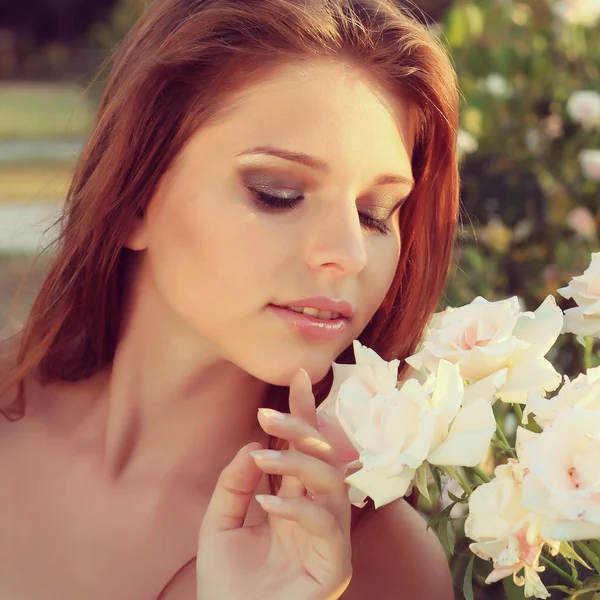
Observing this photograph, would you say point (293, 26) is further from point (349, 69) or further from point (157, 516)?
point (157, 516)

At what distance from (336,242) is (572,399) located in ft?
1.81

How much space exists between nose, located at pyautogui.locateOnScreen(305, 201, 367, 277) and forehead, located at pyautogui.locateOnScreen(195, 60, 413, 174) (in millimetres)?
89

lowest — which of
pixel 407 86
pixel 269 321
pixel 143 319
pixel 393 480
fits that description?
pixel 143 319

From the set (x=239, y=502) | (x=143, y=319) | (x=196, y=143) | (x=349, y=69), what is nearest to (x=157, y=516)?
(x=143, y=319)

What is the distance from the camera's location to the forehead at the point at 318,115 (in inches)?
65.4

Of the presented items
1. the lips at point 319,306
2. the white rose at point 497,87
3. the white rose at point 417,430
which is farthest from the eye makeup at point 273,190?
the white rose at point 497,87

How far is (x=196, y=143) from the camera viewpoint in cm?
176

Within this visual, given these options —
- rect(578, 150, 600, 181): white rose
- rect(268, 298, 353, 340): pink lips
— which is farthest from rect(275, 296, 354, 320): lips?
rect(578, 150, 600, 181): white rose

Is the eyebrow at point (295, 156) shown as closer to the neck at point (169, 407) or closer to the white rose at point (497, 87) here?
the neck at point (169, 407)

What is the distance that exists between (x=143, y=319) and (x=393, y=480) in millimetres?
977

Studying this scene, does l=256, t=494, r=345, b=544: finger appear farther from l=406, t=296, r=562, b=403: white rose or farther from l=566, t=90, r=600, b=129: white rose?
l=566, t=90, r=600, b=129: white rose

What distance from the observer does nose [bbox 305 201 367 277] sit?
5.33 feet

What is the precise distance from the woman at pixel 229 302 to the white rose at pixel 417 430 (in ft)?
0.78

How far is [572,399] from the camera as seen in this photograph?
1.18m
